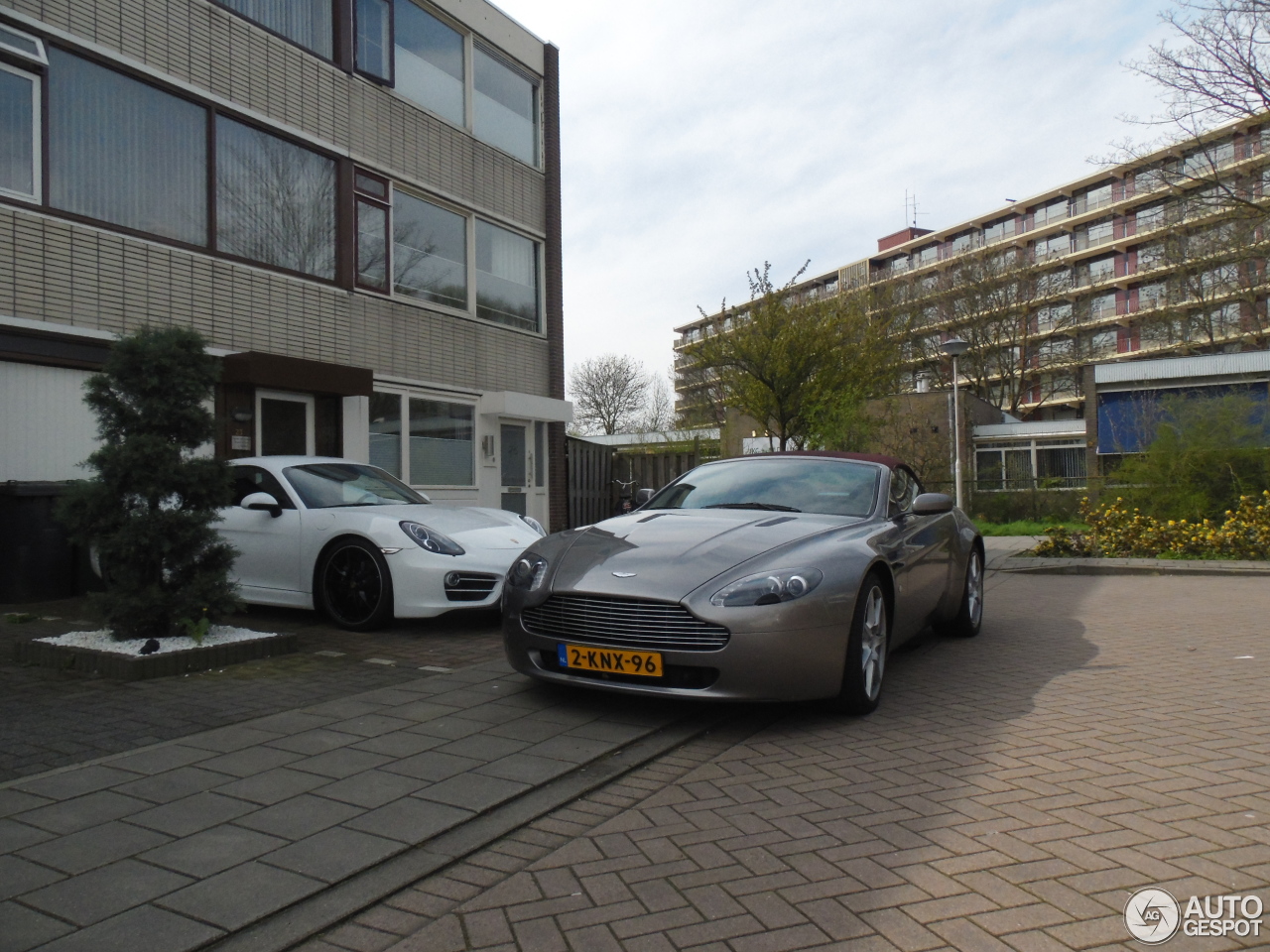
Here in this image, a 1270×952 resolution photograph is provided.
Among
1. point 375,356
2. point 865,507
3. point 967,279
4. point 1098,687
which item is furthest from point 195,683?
point 967,279

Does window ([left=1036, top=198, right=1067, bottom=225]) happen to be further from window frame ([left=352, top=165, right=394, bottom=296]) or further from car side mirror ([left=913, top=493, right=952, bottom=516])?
car side mirror ([left=913, top=493, right=952, bottom=516])

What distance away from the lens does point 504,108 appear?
1650 cm

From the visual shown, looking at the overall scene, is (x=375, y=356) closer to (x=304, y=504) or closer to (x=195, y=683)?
(x=304, y=504)

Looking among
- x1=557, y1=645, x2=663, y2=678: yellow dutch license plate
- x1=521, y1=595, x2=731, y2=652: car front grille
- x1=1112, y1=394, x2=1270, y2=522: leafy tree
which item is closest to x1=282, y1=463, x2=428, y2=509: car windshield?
x1=521, y1=595, x2=731, y2=652: car front grille

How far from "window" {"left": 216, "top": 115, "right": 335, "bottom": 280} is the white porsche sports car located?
4529mm

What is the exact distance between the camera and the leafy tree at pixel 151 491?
225 inches

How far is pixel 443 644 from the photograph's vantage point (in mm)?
6633

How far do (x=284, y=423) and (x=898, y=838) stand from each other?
999cm

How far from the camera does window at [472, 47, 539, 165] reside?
1588 cm

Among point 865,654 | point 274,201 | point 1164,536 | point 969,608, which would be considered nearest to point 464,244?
point 274,201

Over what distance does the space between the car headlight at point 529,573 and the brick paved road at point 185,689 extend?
38.4 inches

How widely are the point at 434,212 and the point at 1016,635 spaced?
1072cm

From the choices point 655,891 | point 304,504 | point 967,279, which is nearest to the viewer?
point 655,891

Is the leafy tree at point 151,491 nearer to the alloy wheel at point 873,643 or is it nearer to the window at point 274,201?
the alloy wheel at point 873,643
